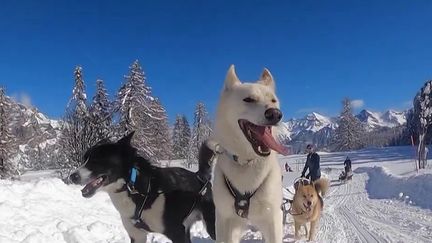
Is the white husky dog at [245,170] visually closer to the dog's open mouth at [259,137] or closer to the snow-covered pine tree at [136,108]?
the dog's open mouth at [259,137]

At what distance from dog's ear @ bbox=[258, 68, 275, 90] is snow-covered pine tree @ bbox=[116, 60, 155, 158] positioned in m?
28.5

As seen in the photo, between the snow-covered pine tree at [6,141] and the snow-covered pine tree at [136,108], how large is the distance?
9.90 metres

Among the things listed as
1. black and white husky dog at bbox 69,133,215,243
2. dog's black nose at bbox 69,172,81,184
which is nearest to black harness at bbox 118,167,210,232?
black and white husky dog at bbox 69,133,215,243

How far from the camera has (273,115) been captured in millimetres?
3230

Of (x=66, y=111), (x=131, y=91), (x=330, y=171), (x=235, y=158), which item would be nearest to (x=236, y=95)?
(x=235, y=158)

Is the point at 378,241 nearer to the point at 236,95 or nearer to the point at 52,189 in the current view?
the point at 236,95

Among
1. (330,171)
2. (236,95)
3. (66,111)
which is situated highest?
(66,111)

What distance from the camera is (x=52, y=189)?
9.77 metres

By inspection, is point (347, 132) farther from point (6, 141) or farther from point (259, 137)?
point (259, 137)

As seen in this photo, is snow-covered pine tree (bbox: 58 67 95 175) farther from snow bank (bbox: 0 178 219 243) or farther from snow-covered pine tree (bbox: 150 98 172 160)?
snow bank (bbox: 0 178 219 243)

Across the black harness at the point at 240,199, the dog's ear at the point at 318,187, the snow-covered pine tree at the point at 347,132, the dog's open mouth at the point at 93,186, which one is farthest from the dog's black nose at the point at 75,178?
the snow-covered pine tree at the point at 347,132

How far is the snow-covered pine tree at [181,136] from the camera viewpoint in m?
65.6

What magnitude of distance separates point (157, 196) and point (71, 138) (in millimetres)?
33447

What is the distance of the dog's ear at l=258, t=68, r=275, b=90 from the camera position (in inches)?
161
